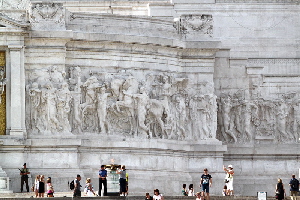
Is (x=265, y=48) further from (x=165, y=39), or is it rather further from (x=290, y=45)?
(x=165, y=39)

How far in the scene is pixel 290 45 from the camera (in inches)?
2574

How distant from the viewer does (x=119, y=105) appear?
2327 inches

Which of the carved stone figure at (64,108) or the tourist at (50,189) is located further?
the carved stone figure at (64,108)

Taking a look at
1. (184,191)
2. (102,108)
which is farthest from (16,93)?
(184,191)

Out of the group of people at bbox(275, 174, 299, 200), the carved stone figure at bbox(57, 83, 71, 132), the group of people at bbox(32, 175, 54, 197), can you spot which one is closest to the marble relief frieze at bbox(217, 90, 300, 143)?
the carved stone figure at bbox(57, 83, 71, 132)

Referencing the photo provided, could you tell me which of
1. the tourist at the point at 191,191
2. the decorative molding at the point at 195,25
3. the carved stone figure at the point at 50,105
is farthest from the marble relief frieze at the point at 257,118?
the carved stone figure at the point at 50,105

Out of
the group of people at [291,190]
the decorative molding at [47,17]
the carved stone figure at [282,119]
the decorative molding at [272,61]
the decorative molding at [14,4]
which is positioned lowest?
the group of people at [291,190]

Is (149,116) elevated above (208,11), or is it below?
below

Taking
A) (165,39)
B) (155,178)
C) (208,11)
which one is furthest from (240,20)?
(155,178)

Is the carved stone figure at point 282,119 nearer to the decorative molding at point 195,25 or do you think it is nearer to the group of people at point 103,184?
the decorative molding at point 195,25

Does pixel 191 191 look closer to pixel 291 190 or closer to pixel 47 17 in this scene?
pixel 291 190

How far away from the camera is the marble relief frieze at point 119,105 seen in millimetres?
57594

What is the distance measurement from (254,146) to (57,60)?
10.9 meters

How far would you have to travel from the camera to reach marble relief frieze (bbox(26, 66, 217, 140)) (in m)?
57.6
